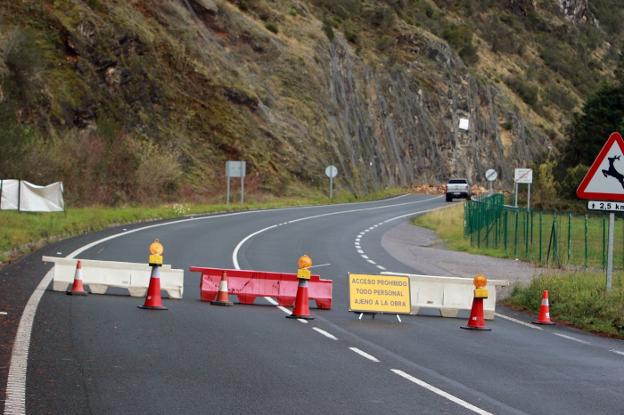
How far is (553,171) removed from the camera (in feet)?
228

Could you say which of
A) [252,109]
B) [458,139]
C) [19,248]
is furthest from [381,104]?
[19,248]

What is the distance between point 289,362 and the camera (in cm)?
1141

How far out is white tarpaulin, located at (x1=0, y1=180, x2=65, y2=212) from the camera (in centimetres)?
3644

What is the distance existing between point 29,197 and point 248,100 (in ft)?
111

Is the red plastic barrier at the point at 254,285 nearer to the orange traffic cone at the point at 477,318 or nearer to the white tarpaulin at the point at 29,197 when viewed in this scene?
the orange traffic cone at the point at 477,318

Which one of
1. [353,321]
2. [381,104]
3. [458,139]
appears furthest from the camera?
[458,139]

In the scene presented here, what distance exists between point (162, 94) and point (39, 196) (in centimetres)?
2713

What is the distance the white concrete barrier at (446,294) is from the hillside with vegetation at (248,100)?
2761 cm

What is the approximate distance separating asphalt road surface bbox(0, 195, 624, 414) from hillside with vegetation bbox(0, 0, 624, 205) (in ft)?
92.4

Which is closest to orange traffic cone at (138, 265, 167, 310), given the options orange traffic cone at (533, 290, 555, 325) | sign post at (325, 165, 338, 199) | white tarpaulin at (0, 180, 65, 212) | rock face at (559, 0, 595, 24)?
orange traffic cone at (533, 290, 555, 325)

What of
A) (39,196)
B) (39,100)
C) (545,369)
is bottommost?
(545,369)

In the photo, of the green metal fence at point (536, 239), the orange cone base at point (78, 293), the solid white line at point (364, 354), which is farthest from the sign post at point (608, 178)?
the green metal fence at point (536, 239)

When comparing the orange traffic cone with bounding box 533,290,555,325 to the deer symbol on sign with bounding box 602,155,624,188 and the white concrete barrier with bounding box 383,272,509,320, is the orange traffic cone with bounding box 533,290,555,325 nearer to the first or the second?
the white concrete barrier with bounding box 383,272,509,320

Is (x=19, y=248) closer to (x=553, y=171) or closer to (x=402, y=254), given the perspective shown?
(x=402, y=254)
